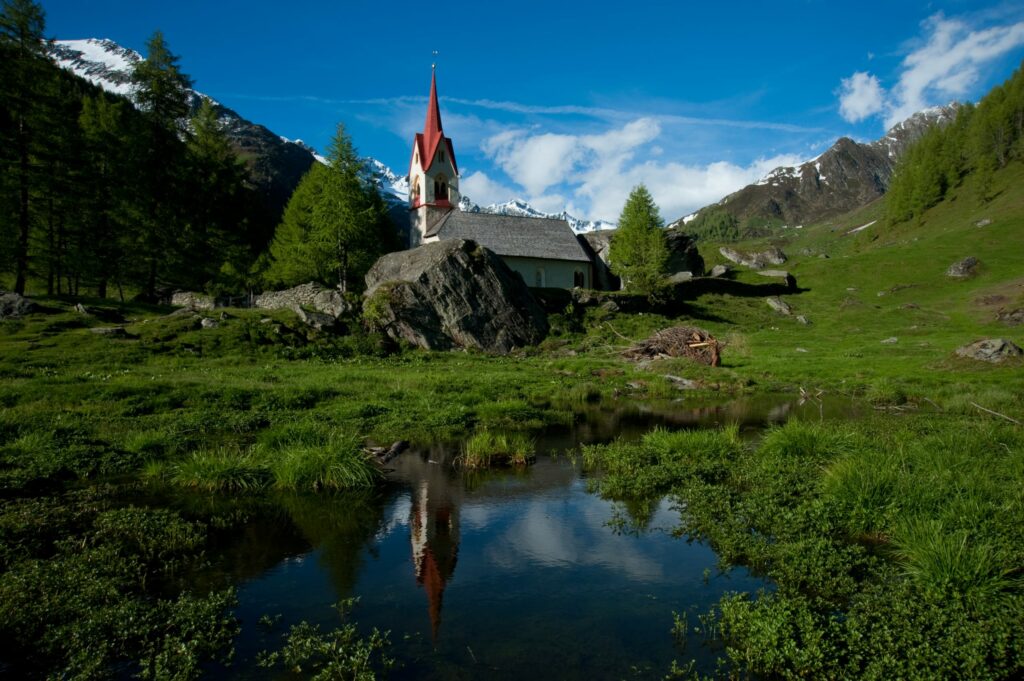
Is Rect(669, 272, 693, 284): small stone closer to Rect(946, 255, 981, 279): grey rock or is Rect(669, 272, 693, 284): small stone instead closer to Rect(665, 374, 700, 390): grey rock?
Rect(946, 255, 981, 279): grey rock

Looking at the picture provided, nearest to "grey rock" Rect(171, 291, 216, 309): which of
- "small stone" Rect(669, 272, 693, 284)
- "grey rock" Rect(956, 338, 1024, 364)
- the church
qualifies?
the church

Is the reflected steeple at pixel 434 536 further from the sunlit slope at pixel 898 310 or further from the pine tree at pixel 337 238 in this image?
the pine tree at pixel 337 238

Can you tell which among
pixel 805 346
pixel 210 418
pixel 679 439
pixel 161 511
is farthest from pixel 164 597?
pixel 805 346

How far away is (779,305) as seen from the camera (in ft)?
203

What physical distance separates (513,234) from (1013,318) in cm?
4755

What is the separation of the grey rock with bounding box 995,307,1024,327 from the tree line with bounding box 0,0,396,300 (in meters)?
53.6

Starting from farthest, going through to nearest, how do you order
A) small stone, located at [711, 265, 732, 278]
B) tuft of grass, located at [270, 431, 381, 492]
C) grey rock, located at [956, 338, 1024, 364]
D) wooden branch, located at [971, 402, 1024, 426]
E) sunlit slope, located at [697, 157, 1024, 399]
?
small stone, located at [711, 265, 732, 278] → sunlit slope, located at [697, 157, 1024, 399] → grey rock, located at [956, 338, 1024, 364] → wooden branch, located at [971, 402, 1024, 426] → tuft of grass, located at [270, 431, 381, 492]

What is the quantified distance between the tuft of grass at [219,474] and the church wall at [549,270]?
5392cm

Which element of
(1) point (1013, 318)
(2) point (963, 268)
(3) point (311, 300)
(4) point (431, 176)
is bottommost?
(3) point (311, 300)

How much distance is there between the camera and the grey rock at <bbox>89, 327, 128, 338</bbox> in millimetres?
29641

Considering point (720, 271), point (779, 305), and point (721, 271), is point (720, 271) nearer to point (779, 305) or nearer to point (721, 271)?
point (721, 271)

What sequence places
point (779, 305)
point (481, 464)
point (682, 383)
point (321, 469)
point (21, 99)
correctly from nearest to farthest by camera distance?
1. point (321, 469)
2. point (481, 464)
3. point (682, 383)
4. point (21, 99)
5. point (779, 305)

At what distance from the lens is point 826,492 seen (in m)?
12.0

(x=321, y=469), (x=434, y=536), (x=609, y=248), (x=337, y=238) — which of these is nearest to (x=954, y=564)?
(x=434, y=536)
